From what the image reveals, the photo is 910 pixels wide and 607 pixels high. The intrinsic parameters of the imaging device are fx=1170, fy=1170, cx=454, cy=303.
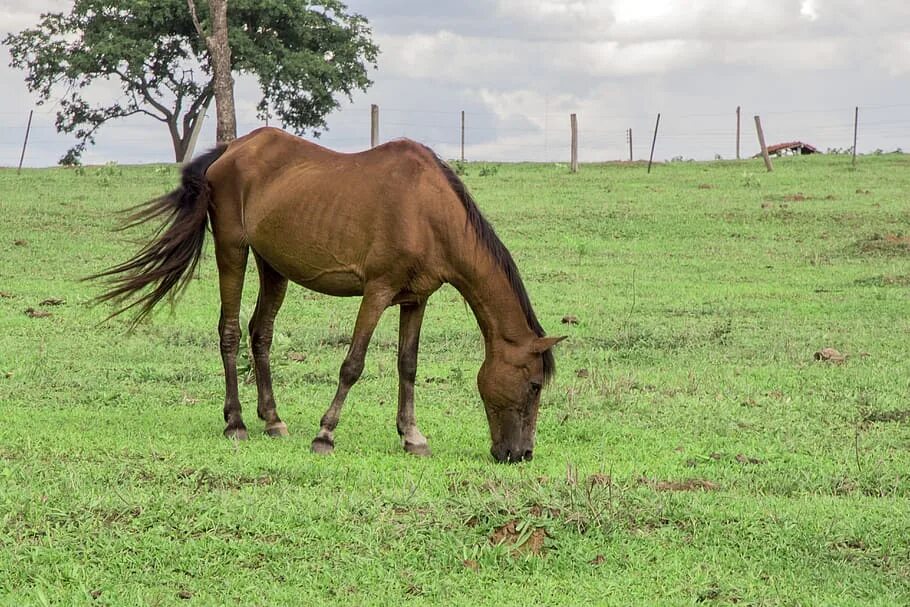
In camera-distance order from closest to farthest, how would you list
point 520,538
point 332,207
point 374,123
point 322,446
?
1. point 520,538
2. point 322,446
3. point 332,207
4. point 374,123

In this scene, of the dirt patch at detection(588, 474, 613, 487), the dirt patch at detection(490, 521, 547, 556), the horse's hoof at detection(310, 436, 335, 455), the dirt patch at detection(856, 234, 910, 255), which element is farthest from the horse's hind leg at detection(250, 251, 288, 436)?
the dirt patch at detection(856, 234, 910, 255)

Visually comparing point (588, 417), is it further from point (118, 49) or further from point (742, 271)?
point (118, 49)

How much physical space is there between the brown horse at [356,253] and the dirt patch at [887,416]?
301 centimetres

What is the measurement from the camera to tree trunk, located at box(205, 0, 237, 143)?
22.7m

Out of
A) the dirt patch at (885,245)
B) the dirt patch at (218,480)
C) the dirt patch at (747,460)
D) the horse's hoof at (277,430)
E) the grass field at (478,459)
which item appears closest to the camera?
the grass field at (478,459)

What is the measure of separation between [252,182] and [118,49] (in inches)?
1289

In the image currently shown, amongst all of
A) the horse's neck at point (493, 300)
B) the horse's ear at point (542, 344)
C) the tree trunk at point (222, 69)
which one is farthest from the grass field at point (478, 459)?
the tree trunk at point (222, 69)

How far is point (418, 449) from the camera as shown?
7867 mm

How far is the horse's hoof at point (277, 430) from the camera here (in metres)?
8.47

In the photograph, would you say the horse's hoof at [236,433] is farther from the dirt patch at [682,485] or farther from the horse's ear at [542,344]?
the dirt patch at [682,485]

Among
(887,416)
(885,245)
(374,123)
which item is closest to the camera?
(887,416)

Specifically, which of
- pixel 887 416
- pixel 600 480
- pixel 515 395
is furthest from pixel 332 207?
pixel 887 416

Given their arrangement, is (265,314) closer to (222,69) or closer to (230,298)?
(230,298)

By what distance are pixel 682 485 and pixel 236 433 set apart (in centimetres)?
323
